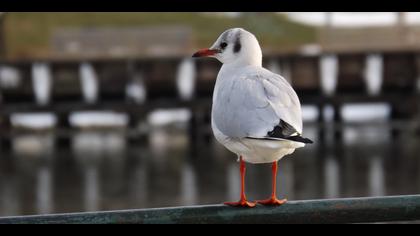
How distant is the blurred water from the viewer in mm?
10039

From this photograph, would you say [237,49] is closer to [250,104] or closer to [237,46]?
[237,46]

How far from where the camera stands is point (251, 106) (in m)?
1.72

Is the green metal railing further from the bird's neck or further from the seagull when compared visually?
the bird's neck

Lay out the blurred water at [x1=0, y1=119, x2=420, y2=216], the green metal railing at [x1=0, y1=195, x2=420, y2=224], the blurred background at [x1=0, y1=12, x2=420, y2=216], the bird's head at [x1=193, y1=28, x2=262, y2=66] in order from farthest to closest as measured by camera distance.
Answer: the blurred background at [x1=0, y1=12, x2=420, y2=216], the blurred water at [x1=0, y1=119, x2=420, y2=216], the bird's head at [x1=193, y1=28, x2=262, y2=66], the green metal railing at [x1=0, y1=195, x2=420, y2=224]

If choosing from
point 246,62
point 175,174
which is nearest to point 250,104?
point 246,62

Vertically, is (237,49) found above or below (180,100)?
above

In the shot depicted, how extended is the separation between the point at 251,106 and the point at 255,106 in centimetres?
1

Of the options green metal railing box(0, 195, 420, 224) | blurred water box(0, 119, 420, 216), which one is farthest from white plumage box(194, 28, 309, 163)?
blurred water box(0, 119, 420, 216)

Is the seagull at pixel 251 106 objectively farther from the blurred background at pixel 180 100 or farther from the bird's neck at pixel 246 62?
the blurred background at pixel 180 100

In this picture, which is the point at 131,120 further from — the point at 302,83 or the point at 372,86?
the point at 372,86

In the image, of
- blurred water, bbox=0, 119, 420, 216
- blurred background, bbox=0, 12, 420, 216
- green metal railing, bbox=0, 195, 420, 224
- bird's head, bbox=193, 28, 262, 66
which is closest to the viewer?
green metal railing, bbox=0, 195, 420, 224

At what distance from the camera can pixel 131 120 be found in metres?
16.8

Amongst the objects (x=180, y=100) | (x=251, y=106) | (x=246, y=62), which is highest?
(x=246, y=62)
